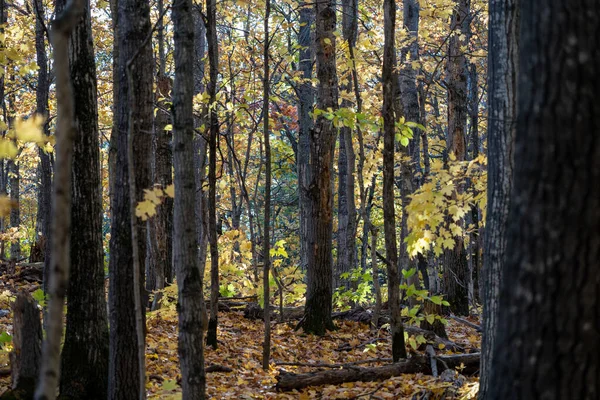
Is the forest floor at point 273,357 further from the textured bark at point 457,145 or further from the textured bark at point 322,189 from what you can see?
the textured bark at point 457,145

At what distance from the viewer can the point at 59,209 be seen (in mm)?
1807

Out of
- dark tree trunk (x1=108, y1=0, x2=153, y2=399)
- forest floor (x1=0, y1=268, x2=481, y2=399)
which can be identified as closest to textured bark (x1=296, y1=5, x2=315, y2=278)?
forest floor (x1=0, y1=268, x2=481, y2=399)

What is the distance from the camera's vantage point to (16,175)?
53.0 feet

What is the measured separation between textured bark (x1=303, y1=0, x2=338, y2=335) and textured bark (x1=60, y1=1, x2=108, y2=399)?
4452 millimetres

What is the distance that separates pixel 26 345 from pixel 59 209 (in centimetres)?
432

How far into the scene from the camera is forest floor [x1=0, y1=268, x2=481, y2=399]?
5918 millimetres

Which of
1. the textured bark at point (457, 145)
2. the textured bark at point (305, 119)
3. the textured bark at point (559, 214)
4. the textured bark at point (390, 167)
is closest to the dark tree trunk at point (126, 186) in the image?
the textured bark at point (390, 167)

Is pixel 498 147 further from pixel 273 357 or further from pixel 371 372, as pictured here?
pixel 273 357

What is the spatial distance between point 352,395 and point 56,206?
4.80 m

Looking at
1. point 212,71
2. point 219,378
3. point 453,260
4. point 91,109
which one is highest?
point 212,71

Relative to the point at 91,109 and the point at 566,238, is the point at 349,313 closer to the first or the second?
the point at 91,109

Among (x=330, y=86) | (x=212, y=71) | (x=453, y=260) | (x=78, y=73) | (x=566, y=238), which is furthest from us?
(x=453, y=260)

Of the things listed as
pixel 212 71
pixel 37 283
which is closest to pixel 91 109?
pixel 212 71

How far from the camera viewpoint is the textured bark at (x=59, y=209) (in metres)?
1.81
